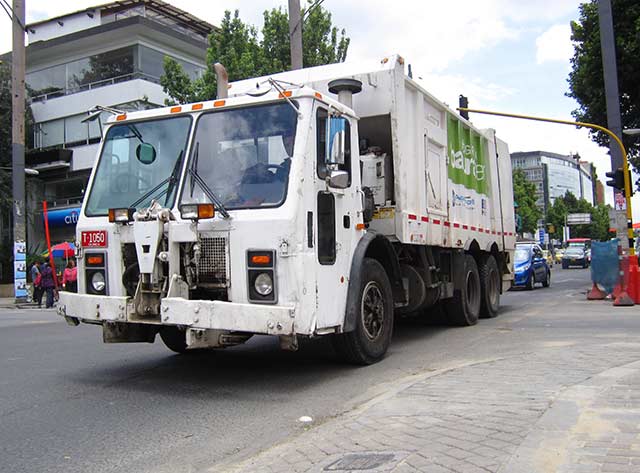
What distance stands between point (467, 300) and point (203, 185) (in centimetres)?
616

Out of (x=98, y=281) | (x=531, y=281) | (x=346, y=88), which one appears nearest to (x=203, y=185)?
(x=98, y=281)

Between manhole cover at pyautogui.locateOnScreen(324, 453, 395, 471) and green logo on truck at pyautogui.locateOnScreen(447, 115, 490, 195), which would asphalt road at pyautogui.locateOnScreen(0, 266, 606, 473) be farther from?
green logo on truck at pyautogui.locateOnScreen(447, 115, 490, 195)

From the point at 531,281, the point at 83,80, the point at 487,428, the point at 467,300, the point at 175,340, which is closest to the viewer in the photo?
the point at 487,428

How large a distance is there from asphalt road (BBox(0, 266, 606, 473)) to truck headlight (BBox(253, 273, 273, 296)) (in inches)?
39.3

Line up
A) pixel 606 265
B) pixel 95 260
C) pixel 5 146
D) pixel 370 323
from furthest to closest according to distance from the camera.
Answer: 1. pixel 5 146
2. pixel 606 265
3. pixel 370 323
4. pixel 95 260

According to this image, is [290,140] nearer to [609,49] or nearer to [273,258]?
[273,258]

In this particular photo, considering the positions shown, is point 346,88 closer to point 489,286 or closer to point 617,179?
point 489,286

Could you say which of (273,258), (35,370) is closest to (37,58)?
(35,370)

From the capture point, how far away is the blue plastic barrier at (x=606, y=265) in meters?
15.4

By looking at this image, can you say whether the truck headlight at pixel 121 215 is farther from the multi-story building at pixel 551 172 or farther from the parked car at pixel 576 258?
the multi-story building at pixel 551 172

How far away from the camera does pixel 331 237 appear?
6.27m

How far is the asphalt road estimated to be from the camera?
439 centimetres

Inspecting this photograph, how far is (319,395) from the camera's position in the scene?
19.4 feet

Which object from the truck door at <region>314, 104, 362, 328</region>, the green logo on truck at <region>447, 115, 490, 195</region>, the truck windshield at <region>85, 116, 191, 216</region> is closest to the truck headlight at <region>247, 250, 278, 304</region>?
the truck door at <region>314, 104, 362, 328</region>
